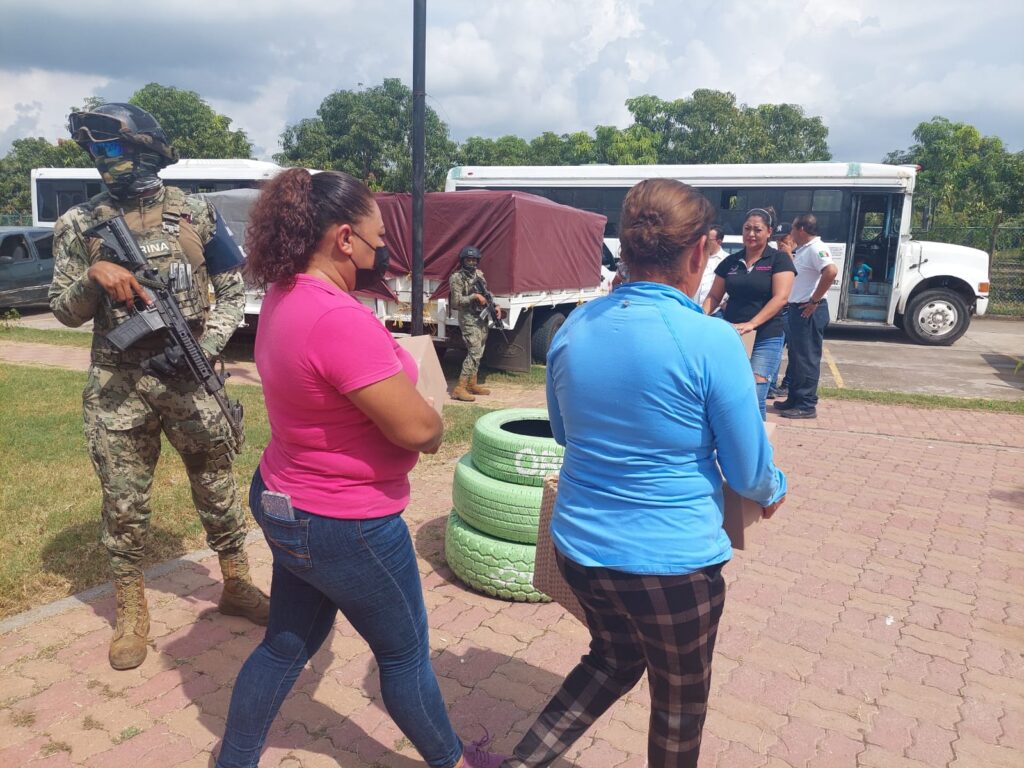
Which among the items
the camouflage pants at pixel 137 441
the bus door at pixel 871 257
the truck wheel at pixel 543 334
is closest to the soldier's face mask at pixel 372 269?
the camouflage pants at pixel 137 441

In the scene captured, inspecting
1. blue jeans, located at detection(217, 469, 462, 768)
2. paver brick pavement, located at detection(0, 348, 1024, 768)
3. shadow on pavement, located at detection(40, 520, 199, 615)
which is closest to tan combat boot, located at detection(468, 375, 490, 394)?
paver brick pavement, located at detection(0, 348, 1024, 768)

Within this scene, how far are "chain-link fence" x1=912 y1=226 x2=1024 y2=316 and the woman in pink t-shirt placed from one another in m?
20.9

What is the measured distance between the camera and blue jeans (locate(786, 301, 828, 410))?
7652mm

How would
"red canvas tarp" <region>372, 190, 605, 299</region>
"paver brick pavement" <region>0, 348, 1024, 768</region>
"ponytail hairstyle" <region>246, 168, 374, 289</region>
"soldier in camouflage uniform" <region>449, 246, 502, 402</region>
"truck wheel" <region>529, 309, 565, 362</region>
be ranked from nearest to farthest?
"ponytail hairstyle" <region>246, 168, 374, 289</region>, "paver brick pavement" <region>0, 348, 1024, 768</region>, "soldier in camouflage uniform" <region>449, 246, 502, 402</region>, "red canvas tarp" <region>372, 190, 605, 299</region>, "truck wheel" <region>529, 309, 565, 362</region>

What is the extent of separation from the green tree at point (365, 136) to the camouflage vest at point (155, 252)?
27.1 m

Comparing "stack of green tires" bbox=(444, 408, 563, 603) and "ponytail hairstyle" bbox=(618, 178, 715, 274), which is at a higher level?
"ponytail hairstyle" bbox=(618, 178, 715, 274)

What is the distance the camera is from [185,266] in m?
2.92

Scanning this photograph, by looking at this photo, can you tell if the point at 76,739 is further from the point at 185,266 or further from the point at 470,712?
the point at 185,266

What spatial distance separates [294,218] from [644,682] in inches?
88.0

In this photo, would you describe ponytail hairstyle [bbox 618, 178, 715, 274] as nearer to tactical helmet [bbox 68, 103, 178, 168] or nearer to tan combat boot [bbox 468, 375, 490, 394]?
tactical helmet [bbox 68, 103, 178, 168]

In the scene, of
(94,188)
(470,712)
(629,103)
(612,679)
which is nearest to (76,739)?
(470,712)

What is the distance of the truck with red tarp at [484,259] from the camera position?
359 inches

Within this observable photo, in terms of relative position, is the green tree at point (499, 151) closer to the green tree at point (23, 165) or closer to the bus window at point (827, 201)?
the green tree at point (23, 165)

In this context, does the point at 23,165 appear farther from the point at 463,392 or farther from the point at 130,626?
the point at 130,626
